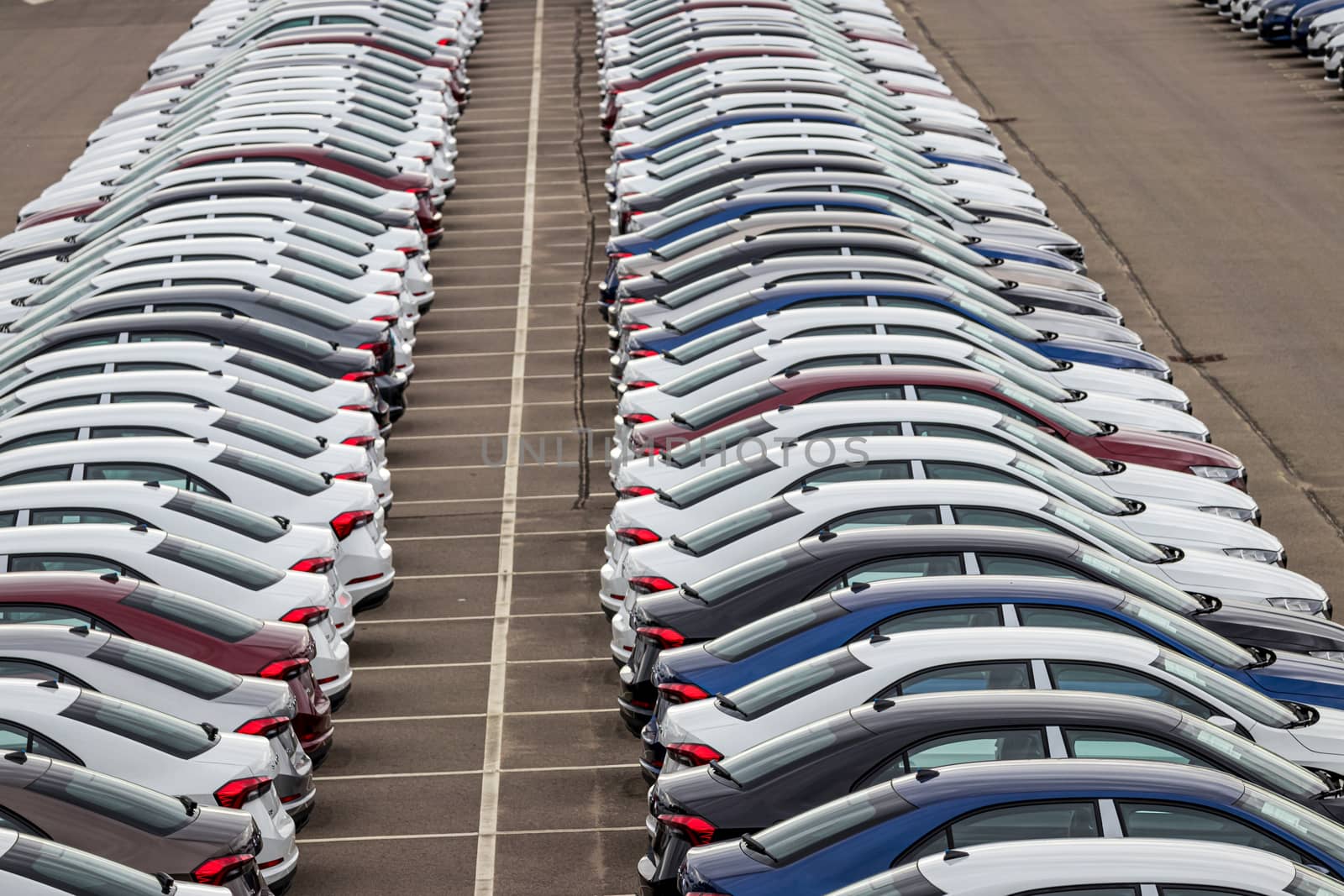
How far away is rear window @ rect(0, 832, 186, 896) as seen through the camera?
8469mm

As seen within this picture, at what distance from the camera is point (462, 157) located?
1089 inches

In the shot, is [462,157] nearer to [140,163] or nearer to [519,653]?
[140,163]

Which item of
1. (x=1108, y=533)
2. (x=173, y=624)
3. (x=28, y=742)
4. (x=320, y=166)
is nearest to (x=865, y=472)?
(x=1108, y=533)

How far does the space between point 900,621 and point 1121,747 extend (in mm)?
1648

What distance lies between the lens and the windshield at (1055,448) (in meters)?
13.3

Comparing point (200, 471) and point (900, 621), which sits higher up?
point (900, 621)

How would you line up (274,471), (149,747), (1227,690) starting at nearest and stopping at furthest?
1. (149,747)
2. (1227,690)
3. (274,471)

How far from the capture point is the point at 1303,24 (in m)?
34.0

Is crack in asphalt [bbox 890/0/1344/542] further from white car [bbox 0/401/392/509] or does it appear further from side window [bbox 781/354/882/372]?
white car [bbox 0/401/392/509]

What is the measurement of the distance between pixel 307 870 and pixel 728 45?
1711 cm

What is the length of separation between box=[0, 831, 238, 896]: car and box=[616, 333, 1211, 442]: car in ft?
21.3

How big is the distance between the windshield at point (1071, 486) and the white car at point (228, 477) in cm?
444

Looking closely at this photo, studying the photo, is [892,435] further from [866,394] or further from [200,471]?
[200,471]

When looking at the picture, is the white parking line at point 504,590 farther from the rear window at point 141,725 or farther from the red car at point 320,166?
the rear window at point 141,725
